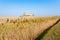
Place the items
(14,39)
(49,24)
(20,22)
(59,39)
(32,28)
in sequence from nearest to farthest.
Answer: (59,39) < (14,39) < (32,28) < (20,22) < (49,24)

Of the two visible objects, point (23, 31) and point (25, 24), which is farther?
point (25, 24)

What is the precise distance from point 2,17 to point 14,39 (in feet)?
11.4

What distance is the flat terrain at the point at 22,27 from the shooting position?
12512 millimetres

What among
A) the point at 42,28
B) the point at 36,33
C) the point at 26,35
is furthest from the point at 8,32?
the point at 42,28

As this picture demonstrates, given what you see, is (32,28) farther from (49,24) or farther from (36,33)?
(49,24)

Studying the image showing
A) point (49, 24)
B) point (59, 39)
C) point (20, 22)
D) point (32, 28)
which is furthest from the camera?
point (49, 24)

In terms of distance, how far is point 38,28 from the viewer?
13.8 m

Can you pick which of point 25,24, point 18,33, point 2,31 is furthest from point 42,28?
point 2,31

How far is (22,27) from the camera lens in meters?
13.4

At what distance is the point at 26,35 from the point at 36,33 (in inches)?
34.7

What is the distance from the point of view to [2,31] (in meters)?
12.9

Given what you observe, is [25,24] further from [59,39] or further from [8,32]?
[59,39]

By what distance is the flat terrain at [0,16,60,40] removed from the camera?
1251cm

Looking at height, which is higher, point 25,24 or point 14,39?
point 25,24
